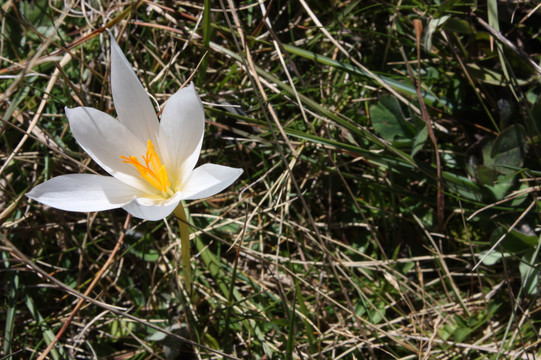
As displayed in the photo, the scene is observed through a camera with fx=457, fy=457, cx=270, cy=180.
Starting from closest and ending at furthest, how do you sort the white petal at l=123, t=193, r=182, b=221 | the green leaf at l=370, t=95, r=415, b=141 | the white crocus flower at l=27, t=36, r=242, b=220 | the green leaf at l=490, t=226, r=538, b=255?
1. the white petal at l=123, t=193, r=182, b=221
2. the white crocus flower at l=27, t=36, r=242, b=220
3. the green leaf at l=490, t=226, r=538, b=255
4. the green leaf at l=370, t=95, r=415, b=141

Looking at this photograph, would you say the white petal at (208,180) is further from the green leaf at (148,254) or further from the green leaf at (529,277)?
the green leaf at (529,277)

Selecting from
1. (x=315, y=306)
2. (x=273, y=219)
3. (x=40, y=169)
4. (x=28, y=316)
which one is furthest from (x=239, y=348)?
(x=40, y=169)

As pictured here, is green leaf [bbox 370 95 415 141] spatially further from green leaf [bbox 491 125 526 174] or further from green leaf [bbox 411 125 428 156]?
green leaf [bbox 491 125 526 174]

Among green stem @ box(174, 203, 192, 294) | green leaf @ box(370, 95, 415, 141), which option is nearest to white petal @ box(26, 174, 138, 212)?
green stem @ box(174, 203, 192, 294)

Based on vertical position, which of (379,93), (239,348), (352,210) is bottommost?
(239,348)

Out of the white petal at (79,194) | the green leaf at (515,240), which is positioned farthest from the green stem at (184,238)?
the green leaf at (515,240)

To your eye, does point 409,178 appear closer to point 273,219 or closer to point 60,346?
point 273,219

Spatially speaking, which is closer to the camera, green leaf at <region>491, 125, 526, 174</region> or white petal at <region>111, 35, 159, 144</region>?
white petal at <region>111, 35, 159, 144</region>
